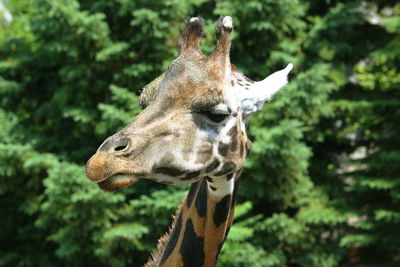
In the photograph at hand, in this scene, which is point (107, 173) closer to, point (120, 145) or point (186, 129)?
point (120, 145)

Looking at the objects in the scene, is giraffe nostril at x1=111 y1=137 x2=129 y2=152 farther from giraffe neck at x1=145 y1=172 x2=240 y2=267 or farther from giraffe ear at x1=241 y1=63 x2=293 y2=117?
giraffe ear at x1=241 y1=63 x2=293 y2=117

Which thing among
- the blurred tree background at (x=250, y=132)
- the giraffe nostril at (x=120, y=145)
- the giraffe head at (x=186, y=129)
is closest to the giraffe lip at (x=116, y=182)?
the giraffe head at (x=186, y=129)

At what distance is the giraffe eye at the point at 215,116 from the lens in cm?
276

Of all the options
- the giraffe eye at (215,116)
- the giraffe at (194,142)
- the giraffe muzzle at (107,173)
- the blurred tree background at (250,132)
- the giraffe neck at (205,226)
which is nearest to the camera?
the giraffe muzzle at (107,173)

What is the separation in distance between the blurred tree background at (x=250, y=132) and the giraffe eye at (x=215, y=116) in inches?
173

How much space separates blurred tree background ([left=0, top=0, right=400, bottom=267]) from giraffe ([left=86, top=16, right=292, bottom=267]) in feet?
13.2

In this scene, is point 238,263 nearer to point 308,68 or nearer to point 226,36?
point 308,68

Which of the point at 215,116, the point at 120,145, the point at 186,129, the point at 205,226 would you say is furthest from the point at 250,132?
the point at 120,145

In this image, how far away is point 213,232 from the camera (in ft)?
10.00

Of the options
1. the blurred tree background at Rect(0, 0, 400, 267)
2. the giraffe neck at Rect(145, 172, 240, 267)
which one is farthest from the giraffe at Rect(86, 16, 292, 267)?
the blurred tree background at Rect(0, 0, 400, 267)

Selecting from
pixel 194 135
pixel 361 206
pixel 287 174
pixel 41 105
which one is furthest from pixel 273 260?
pixel 194 135

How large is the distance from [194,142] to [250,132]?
5.29 metres

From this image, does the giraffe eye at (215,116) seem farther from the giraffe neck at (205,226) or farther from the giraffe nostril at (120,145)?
the giraffe nostril at (120,145)

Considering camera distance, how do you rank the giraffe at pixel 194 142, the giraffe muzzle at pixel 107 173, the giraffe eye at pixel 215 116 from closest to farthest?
the giraffe muzzle at pixel 107 173 < the giraffe at pixel 194 142 < the giraffe eye at pixel 215 116
